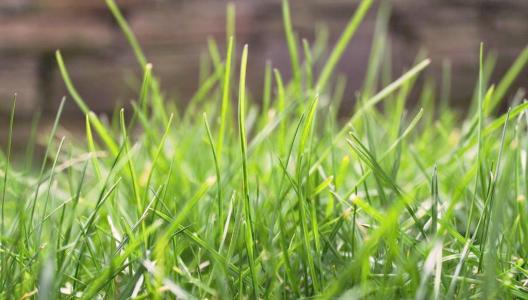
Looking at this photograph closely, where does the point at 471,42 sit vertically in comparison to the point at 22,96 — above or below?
above

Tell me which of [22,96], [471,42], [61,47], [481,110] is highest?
[481,110]

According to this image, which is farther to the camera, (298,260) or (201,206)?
(201,206)

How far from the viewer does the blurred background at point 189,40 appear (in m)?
2.14

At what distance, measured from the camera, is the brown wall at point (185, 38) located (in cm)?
214

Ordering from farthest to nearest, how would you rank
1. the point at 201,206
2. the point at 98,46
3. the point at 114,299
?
the point at 98,46 < the point at 201,206 < the point at 114,299

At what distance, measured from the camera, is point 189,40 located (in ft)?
7.37

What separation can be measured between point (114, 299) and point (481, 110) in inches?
11.7

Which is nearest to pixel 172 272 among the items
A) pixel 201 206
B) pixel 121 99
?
pixel 201 206

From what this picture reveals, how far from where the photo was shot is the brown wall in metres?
2.14

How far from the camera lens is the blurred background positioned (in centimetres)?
214

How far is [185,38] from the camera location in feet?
7.36

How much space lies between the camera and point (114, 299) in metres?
0.41

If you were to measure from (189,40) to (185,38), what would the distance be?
0.02 m

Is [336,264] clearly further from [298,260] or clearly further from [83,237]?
[83,237]
